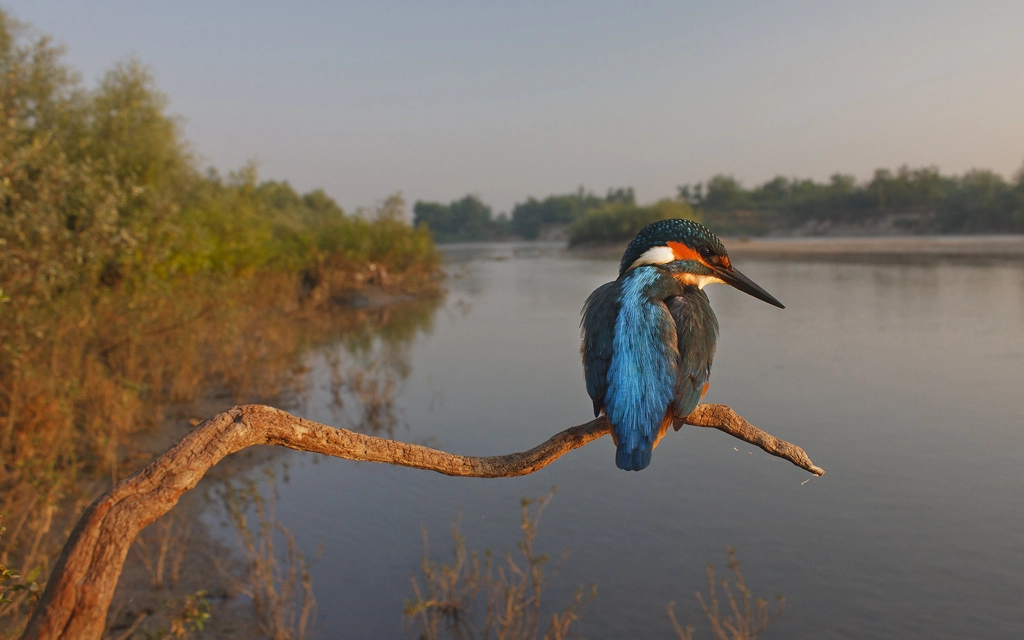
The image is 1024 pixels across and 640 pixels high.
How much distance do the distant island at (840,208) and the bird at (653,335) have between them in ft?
130

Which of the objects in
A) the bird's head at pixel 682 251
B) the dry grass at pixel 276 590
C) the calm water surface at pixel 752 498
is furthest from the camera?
the calm water surface at pixel 752 498

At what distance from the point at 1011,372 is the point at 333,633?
10.2 meters

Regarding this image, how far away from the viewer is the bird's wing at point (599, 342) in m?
2.26

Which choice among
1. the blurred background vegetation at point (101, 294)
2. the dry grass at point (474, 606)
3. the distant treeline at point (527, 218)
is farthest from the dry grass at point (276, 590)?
the distant treeline at point (527, 218)

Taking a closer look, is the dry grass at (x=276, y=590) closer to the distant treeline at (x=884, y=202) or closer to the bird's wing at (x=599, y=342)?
the bird's wing at (x=599, y=342)

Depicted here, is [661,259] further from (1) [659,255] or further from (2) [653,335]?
(2) [653,335]

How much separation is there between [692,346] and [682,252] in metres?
0.36

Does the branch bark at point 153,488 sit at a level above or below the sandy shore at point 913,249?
above

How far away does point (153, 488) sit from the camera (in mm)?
1290

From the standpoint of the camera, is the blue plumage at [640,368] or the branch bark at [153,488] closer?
the branch bark at [153,488]

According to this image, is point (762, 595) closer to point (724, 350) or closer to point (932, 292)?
point (724, 350)

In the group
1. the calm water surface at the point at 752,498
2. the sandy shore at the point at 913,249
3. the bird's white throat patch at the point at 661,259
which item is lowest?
the calm water surface at the point at 752,498

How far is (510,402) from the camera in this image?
10.0m

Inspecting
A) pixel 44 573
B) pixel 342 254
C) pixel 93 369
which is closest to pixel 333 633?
pixel 44 573
